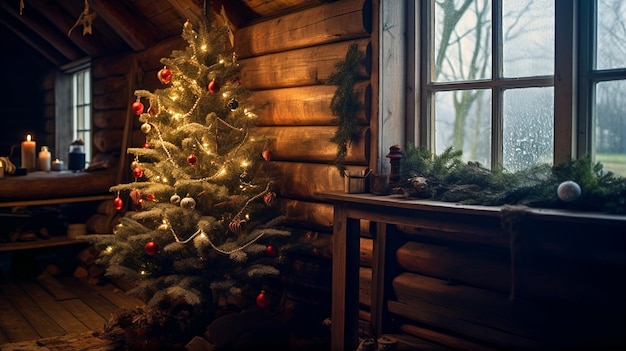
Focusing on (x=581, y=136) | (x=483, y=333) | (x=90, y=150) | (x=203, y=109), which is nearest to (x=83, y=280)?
(x=90, y=150)

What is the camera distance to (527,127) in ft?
11.5

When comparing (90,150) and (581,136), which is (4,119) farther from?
(581,136)

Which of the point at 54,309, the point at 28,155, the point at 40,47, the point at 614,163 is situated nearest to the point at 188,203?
the point at 54,309

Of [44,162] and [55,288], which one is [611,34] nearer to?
[55,288]

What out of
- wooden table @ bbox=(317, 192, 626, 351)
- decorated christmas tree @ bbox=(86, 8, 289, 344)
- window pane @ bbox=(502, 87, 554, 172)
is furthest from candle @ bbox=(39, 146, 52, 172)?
window pane @ bbox=(502, 87, 554, 172)

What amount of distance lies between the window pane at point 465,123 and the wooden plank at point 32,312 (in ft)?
9.50

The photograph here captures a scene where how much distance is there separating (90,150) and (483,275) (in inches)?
231

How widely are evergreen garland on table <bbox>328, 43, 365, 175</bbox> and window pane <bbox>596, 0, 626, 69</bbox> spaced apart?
1.29 m

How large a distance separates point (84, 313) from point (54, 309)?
0.93 ft

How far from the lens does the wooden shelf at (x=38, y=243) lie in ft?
20.7

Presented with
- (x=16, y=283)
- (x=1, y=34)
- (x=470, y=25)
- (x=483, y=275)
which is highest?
(x=1, y=34)

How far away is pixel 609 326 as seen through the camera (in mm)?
2986

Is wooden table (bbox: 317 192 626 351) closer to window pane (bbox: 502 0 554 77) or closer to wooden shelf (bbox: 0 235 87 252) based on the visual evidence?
window pane (bbox: 502 0 554 77)

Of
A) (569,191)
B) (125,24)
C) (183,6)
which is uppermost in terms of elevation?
(125,24)
